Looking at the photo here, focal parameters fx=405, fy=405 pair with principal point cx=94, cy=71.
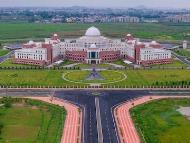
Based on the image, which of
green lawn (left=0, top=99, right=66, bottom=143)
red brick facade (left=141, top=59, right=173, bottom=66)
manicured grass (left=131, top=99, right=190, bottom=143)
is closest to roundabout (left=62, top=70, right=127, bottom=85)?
red brick facade (left=141, top=59, right=173, bottom=66)

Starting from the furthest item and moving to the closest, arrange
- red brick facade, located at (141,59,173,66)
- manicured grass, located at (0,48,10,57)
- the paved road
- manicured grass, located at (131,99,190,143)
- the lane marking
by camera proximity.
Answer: manicured grass, located at (0,48,10,57)
the paved road
red brick facade, located at (141,59,173,66)
manicured grass, located at (131,99,190,143)
the lane marking

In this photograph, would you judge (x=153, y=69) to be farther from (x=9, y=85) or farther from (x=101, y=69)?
(x=9, y=85)

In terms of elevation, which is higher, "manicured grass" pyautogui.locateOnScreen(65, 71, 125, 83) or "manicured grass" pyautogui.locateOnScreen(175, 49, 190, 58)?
"manicured grass" pyautogui.locateOnScreen(175, 49, 190, 58)

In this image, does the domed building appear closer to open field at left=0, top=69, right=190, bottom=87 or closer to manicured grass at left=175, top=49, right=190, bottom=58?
open field at left=0, top=69, right=190, bottom=87

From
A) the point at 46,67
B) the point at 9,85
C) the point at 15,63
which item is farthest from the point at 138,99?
the point at 15,63

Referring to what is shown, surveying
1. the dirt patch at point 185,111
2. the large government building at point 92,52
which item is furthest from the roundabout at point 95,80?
the dirt patch at point 185,111

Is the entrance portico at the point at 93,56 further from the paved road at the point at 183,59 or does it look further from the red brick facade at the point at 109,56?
the paved road at the point at 183,59
